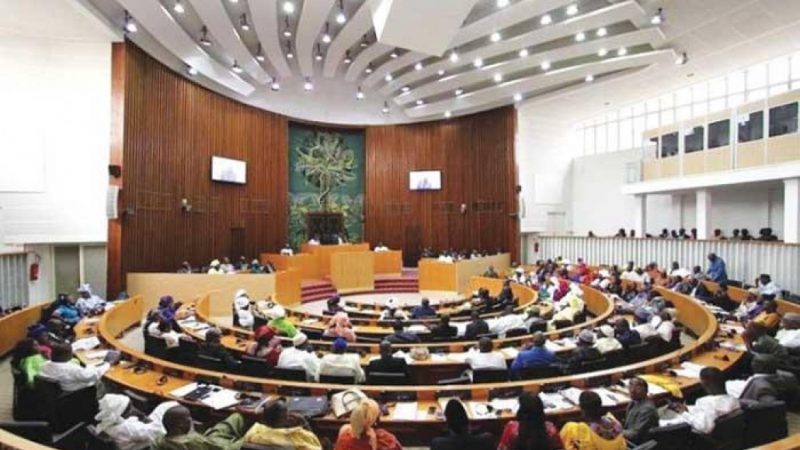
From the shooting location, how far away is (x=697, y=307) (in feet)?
25.1

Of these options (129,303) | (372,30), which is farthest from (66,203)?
(372,30)

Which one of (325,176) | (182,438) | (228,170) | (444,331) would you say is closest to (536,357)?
(444,331)

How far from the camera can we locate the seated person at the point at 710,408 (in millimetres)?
3393

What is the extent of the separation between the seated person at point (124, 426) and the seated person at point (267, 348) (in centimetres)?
164

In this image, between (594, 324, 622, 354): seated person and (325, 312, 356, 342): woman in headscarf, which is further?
(325, 312, 356, 342): woman in headscarf

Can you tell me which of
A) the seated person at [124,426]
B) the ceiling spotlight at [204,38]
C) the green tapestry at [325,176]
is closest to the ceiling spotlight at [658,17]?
the ceiling spotlight at [204,38]

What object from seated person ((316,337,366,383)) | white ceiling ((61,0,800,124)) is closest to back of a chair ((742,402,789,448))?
seated person ((316,337,366,383))

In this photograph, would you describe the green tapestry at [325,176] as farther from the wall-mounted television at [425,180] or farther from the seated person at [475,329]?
the seated person at [475,329]

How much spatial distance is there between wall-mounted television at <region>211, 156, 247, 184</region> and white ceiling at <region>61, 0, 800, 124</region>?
2.28m

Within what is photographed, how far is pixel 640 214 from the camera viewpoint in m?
15.6

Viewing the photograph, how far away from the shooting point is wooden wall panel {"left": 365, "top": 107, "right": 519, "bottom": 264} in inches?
688

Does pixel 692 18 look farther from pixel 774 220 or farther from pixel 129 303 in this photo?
pixel 129 303

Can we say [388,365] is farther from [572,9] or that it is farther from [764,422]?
[572,9]

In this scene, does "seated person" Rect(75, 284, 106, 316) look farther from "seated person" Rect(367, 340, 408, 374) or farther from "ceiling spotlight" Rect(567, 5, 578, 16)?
"ceiling spotlight" Rect(567, 5, 578, 16)
